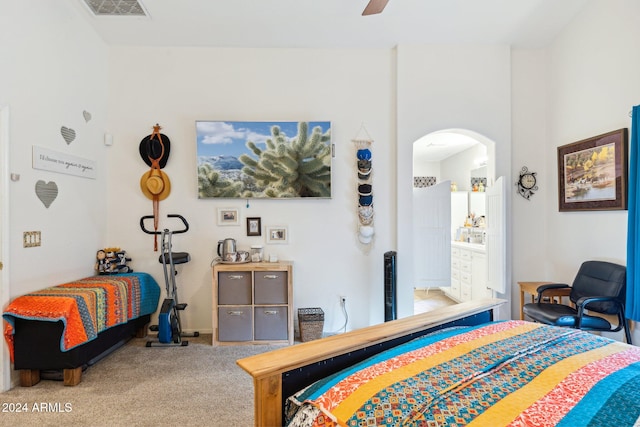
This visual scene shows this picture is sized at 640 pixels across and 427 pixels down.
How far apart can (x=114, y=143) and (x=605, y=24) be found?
4973mm

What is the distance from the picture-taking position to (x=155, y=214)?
379cm

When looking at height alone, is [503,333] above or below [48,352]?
above

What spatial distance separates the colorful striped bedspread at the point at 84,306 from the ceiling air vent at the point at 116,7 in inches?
101

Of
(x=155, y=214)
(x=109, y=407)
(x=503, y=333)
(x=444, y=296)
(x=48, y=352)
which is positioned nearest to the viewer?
(x=503, y=333)

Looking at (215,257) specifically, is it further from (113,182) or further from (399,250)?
(399,250)

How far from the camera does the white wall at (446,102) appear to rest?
12.5 ft

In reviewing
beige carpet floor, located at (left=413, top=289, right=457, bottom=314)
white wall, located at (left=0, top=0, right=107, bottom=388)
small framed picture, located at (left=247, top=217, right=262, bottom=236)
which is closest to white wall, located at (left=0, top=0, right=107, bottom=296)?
white wall, located at (left=0, top=0, right=107, bottom=388)

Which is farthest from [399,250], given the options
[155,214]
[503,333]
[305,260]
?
[155,214]

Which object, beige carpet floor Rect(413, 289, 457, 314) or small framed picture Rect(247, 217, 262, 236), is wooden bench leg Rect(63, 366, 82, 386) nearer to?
small framed picture Rect(247, 217, 262, 236)

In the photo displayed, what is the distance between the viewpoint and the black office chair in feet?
9.09

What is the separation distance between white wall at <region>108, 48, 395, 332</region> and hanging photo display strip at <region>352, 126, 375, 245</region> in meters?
0.09

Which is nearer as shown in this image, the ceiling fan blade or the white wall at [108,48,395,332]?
the ceiling fan blade

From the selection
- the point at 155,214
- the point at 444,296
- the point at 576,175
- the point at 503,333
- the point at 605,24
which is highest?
the point at 605,24

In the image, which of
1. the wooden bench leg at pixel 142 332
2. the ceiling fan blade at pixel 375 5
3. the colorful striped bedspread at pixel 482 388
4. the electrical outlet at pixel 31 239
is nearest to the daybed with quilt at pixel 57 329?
the electrical outlet at pixel 31 239
